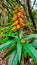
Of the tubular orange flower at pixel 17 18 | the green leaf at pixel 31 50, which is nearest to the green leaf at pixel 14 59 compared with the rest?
the green leaf at pixel 31 50

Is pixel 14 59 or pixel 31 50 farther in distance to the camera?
pixel 14 59

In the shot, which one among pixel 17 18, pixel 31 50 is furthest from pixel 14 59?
pixel 17 18

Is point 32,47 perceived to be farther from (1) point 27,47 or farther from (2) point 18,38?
(2) point 18,38

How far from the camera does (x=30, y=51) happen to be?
141 centimetres

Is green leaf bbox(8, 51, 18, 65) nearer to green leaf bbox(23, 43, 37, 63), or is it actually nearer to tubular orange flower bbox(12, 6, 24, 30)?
green leaf bbox(23, 43, 37, 63)

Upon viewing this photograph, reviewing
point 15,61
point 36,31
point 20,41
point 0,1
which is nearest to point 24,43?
point 20,41

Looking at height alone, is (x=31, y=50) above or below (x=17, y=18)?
below

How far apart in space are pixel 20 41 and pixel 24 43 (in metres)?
0.04

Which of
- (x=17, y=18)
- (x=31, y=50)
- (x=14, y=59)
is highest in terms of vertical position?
(x=17, y=18)

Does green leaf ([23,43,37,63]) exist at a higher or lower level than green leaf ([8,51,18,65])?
higher

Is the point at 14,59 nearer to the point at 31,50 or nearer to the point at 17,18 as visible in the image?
the point at 31,50

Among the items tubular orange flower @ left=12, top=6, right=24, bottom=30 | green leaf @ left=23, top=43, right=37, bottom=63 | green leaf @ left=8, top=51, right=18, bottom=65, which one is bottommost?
green leaf @ left=8, top=51, right=18, bottom=65

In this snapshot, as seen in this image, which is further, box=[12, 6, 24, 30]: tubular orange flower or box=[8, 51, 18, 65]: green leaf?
box=[8, 51, 18, 65]: green leaf

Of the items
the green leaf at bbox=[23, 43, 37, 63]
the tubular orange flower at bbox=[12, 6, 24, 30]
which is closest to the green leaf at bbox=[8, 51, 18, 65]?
the green leaf at bbox=[23, 43, 37, 63]
